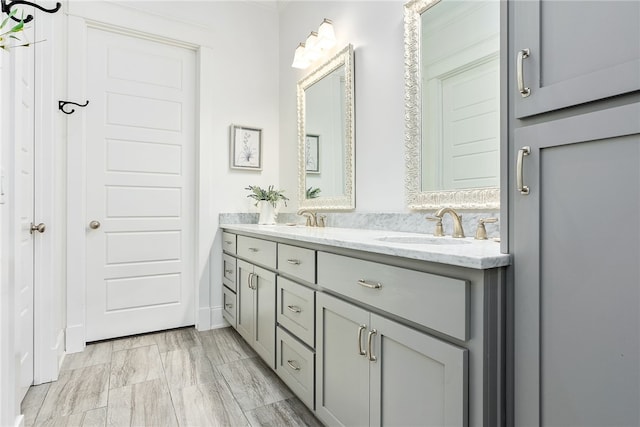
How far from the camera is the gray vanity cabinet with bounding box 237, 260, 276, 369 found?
6.47 ft

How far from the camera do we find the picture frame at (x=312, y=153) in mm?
2632

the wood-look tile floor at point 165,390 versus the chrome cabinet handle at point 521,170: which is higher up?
the chrome cabinet handle at point 521,170

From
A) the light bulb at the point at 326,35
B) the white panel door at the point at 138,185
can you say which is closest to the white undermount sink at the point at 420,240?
the light bulb at the point at 326,35

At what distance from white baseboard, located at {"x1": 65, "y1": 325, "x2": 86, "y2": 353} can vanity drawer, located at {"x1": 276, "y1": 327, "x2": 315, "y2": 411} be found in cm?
151

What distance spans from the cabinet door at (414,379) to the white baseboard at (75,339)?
219 centimetres

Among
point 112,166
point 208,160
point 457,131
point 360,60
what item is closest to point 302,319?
point 457,131

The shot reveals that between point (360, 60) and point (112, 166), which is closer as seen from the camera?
point (360, 60)

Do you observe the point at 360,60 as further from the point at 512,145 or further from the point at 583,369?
the point at 583,369

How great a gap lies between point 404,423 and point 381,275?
0.45m

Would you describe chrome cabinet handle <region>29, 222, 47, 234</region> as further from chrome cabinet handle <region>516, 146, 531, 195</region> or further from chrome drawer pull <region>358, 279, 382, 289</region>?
chrome cabinet handle <region>516, 146, 531, 195</region>

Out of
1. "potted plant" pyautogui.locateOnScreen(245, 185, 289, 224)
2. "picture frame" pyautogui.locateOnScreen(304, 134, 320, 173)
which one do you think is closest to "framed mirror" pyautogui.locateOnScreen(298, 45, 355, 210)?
"picture frame" pyautogui.locateOnScreen(304, 134, 320, 173)

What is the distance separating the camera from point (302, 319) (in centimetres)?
165

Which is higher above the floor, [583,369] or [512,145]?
[512,145]

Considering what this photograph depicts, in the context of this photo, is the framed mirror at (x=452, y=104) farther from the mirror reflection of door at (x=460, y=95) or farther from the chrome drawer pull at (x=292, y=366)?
the chrome drawer pull at (x=292, y=366)
